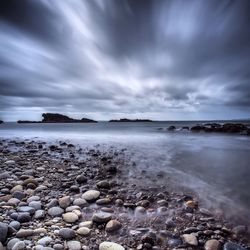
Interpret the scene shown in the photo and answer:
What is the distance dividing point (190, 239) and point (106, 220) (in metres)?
1.50

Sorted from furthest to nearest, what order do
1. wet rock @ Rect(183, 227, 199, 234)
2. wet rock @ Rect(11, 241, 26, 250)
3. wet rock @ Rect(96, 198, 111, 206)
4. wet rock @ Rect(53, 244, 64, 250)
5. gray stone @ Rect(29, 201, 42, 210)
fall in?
wet rock @ Rect(96, 198, 111, 206) → gray stone @ Rect(29, 201, 42, 210) → wet rock @ Rect(183, 227, 199, 234) → wet rock @ Rect(53, 244, 64, 250) → wet rock @ Rect(11, 241, 26, 250)

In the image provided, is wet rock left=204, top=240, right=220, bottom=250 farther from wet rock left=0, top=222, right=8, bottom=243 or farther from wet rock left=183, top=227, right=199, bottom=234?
wet rock left=0, top=222, right=8, bottom=243

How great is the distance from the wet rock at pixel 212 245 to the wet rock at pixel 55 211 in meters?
2.69

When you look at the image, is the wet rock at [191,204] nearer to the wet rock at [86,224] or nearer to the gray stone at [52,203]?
the wet rock at [86,224]

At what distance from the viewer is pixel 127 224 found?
3.65m

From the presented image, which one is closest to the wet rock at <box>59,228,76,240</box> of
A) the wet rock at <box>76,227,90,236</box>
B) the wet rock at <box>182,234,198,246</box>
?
the wet rock at <box>76,227,90,236</box>

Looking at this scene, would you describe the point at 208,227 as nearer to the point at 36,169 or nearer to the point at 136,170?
the point at 136,170

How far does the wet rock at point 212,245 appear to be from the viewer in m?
2.98

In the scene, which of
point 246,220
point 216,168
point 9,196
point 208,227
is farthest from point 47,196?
point 216,168

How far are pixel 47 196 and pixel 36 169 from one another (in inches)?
114

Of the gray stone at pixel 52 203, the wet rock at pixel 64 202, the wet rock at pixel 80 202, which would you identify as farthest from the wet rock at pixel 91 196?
the gray stone at pixel 52 203

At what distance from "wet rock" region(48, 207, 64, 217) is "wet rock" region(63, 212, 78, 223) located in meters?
0.19

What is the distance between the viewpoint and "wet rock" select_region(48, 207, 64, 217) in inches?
151

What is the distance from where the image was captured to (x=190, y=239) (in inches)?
124
